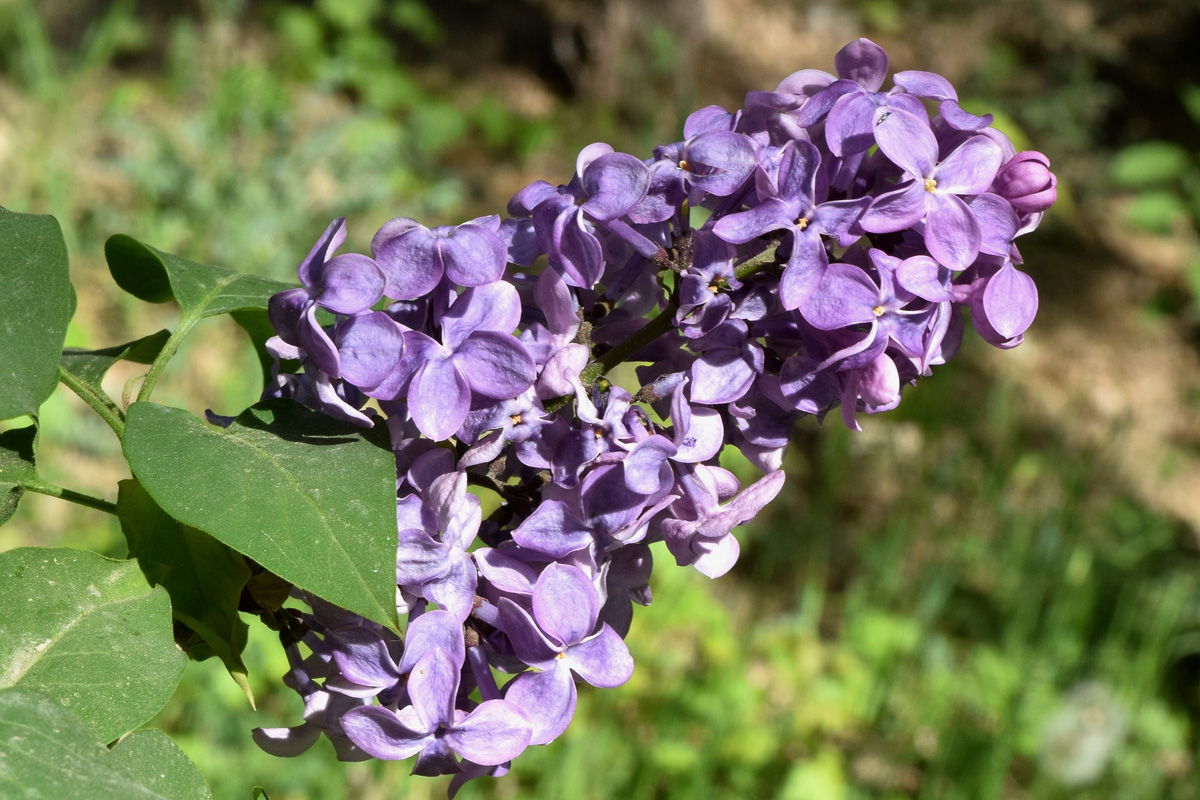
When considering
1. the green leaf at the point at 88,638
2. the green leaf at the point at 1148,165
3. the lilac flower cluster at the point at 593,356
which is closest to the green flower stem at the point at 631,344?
the lilac flower cluster at the point at 593,356

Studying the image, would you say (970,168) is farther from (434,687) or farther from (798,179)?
(434,687)

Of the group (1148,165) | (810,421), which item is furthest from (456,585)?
(1148,165)

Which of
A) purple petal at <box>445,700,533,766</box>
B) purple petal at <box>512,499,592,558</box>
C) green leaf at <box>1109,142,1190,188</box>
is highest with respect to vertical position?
purple petal at <box>512,499,592,558</box>

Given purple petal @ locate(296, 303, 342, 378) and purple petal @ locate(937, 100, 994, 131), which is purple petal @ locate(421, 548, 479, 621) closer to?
purple petal @ locate(296, 303, 342, 378)

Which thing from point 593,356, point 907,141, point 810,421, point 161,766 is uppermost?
point 907,141

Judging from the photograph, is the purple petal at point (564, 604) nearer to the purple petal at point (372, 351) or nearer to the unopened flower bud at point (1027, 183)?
the purple petal at point (372, 351)

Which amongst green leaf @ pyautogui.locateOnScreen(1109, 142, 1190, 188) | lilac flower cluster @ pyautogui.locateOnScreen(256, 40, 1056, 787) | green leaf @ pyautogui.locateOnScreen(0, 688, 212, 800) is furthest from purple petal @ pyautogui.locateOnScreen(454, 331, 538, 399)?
green leaf @ pyautogui.locateOnScreen(1109, 142, 1190, 188)
